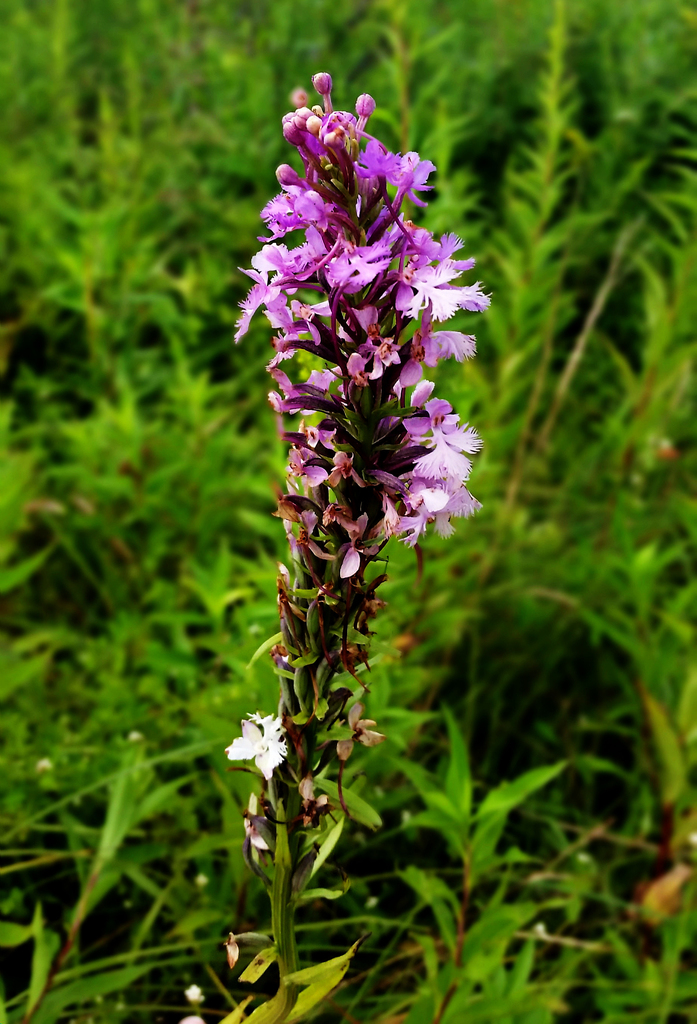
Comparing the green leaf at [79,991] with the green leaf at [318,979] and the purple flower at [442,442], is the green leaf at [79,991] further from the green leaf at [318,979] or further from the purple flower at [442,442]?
the purple flower at [442,442]

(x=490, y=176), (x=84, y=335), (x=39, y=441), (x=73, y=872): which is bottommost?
(x=73, y=872)

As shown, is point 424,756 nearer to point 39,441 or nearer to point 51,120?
point 39,441

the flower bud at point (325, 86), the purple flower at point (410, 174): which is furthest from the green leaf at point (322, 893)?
the flower bud at point (325, 86)

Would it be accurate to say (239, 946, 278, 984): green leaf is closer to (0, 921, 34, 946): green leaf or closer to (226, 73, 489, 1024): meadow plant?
(226, 73, 489, 1024): meadow plant

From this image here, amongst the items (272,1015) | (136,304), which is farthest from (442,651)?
(136,304)

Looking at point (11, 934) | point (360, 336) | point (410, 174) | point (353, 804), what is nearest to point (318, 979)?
point (353, 804)

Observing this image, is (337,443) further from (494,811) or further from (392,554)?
(494,811)
